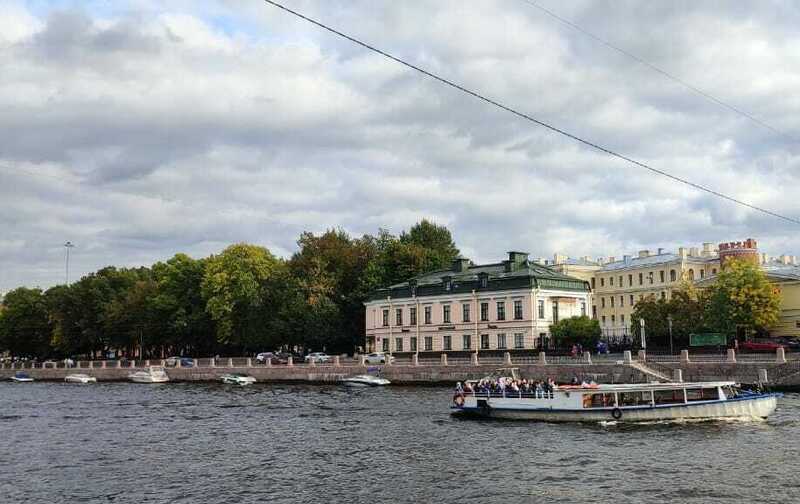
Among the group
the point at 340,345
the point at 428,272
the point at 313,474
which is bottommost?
the point at 313,474

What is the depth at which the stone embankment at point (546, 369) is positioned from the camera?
57.2m

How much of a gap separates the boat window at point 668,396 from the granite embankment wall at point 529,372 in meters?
15.9

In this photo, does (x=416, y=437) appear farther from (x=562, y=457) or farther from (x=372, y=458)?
(x=562, y=457)

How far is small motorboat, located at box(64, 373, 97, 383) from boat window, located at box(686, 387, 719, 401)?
8191 cm

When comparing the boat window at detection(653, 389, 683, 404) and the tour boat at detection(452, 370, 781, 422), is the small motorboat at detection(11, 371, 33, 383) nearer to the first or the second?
the tour boat at detection(452, 370, 781, 422)

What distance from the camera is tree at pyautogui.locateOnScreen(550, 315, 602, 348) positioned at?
78250mm

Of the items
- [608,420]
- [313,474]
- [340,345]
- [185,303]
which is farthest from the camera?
[185,303]

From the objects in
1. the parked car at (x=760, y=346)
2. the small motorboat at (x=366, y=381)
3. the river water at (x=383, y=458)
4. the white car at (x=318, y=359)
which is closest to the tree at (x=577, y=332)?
the parked car at (x=760, y=346)

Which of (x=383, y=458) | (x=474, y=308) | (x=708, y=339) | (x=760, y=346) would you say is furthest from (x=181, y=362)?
(x=383, y=458)

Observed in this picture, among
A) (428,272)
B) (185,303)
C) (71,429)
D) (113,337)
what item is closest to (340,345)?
(428,272)

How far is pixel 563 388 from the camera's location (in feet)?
151

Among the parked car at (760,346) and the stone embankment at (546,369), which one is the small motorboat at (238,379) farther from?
the parked car at (760,346)

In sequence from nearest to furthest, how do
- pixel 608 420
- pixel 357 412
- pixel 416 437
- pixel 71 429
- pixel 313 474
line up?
pixel 313 474 → pixel 416 437 → pixel 608 420 → pixel 71 429 → pixel 357 412

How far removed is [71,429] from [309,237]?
6053cm
